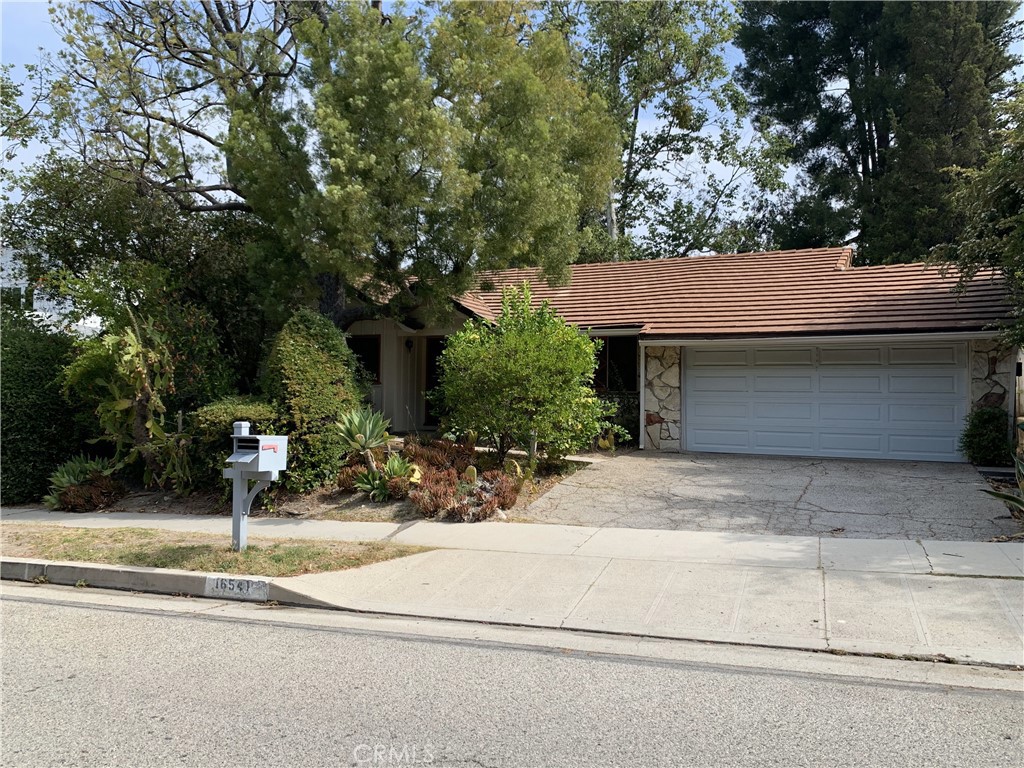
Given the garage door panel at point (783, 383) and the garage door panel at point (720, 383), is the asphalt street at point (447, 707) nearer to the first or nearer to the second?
the garage door panel at point (783, 383)

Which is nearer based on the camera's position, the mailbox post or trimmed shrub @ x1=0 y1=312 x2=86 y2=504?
A: the mailbox post

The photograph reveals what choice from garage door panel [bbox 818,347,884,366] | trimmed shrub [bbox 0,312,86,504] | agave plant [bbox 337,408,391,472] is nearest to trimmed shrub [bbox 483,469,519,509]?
agave plant [bbox 337,408,391,472]

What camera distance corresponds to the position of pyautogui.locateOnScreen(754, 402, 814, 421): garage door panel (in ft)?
50.0

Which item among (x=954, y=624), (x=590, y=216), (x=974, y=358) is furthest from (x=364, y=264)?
(x=590, y=216)

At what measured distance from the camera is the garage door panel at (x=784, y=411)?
15.2 metres

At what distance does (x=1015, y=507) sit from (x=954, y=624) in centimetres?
413

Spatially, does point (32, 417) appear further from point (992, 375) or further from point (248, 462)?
point (992, 375)

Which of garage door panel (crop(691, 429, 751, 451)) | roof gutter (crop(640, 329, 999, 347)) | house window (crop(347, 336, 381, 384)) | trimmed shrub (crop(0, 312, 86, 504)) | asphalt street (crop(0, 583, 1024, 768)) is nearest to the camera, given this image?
asphalt street (crop(0, 583, 1024, 768))

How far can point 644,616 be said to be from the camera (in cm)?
618

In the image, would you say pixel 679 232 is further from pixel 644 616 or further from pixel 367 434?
pixel 644 616

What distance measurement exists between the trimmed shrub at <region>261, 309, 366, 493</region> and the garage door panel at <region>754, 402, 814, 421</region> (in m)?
8.36

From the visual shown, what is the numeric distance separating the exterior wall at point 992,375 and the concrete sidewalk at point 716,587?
279 inches

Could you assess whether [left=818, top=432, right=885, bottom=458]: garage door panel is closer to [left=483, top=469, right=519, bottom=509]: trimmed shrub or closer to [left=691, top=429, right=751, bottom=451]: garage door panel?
[left=691, top=429, right=751, bottom=451]: garage door panel

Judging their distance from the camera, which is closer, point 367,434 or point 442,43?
point 367,434
